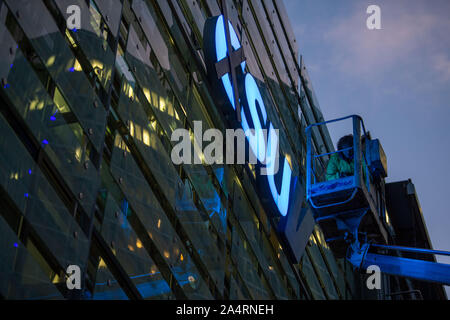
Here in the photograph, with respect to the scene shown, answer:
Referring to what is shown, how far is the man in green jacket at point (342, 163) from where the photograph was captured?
46.4 feet

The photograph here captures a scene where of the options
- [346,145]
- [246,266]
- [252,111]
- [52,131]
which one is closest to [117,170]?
[52,131]

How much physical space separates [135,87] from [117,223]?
2321 mm

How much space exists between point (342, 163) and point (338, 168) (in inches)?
6.3

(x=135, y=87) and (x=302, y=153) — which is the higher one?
(x=302, y=153)

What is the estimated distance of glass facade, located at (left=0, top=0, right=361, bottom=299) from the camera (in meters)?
6.29

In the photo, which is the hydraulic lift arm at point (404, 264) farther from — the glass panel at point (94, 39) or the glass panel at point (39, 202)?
the glass panel at point (39, 202)

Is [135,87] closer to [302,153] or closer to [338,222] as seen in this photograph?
[338,222]

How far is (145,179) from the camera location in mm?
8695

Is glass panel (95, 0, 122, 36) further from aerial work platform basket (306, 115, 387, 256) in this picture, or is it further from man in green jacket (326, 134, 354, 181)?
man in green jacket (326, 134, 354, 181)

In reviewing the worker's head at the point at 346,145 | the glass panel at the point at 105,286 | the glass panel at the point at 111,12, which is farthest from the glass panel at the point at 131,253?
the worker's head at the point at 346,145

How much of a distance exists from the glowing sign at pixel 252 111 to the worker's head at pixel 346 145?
1370 millimetres

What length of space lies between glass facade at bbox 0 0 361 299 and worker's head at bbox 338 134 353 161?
257 centimetres
